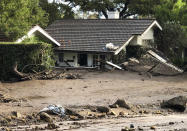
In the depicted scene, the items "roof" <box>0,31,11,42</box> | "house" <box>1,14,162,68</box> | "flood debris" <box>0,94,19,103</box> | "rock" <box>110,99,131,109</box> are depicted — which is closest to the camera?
"rock" <box>110,99,131,109</box>

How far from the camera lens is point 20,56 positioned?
27312 millimetres

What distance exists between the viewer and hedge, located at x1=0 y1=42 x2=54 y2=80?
26859mm

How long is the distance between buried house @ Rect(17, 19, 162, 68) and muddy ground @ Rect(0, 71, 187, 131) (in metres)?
4.35

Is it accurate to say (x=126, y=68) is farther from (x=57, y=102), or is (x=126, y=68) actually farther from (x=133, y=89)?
(x=57, y=102)

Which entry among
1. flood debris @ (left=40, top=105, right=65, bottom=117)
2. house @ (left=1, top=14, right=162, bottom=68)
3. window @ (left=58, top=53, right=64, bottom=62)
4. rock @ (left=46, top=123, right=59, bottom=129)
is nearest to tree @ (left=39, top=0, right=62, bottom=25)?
house @ (left=1, top=14, right=162, bottom=68)

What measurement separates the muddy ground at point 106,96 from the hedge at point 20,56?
4.92 feet

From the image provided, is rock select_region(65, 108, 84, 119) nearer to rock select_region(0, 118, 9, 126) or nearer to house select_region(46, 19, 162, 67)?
rock select_region(0, 118, 9, 126)

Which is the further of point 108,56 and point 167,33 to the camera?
point 167,33

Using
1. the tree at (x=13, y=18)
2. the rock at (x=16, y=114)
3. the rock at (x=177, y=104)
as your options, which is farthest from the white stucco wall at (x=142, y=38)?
the rock at (x=16, y=114)

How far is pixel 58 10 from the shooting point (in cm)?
5253

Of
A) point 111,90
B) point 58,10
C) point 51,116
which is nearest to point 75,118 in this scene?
point 51,116

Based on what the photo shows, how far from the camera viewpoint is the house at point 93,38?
34.5m

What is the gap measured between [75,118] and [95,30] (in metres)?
22.2

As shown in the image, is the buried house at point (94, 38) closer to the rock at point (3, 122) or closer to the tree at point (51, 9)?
the tree at point (51, 9)
